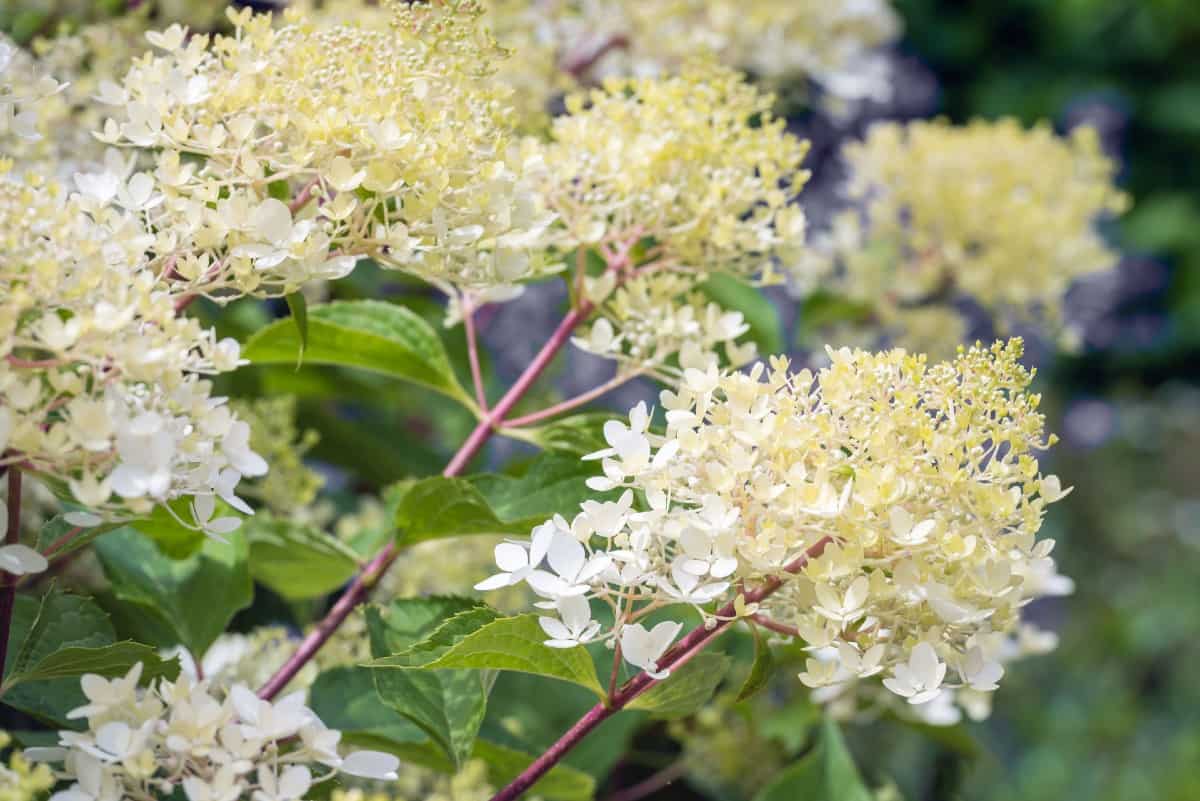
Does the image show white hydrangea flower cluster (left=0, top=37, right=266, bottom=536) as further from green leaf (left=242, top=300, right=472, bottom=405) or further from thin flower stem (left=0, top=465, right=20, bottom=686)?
green leaf (left=242, top=300, right=472, bottom=405)

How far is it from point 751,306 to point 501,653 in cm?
60

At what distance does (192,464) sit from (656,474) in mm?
178

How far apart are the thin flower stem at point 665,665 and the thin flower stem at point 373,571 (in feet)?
0.54

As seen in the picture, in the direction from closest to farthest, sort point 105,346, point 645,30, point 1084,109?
point 105,346 < point 645,30 < point 1084,109

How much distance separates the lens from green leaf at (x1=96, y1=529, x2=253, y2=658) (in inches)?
26.5

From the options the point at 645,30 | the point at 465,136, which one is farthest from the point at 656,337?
the point at 645,30

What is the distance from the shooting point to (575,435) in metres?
0.69

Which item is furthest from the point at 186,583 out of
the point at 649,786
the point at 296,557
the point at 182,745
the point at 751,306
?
the point at 751,306

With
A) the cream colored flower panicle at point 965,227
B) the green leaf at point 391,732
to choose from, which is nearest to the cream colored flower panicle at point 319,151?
the green leaf at point 391,732

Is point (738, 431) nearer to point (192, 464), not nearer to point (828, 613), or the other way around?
point (828, 613)

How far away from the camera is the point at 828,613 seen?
1.51 ft

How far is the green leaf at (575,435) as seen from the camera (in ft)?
2.22

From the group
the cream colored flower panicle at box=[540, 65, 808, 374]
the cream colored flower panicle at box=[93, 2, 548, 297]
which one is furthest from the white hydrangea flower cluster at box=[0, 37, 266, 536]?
the cream colored flower panicle at box=[540, 65, 808, 374]

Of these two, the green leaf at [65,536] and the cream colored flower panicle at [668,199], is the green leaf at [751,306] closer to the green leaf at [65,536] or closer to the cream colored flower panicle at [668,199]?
the cream colored flower panicle at [668,199]
